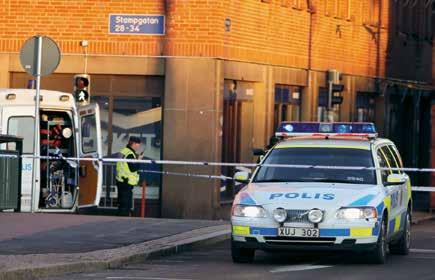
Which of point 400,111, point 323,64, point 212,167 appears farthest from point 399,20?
point 212,167

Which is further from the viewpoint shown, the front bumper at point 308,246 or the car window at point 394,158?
the car window at point 394,158

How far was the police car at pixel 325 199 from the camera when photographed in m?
15.3

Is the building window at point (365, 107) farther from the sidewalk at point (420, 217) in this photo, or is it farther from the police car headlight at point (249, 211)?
the police car headlight at point (249, 211)

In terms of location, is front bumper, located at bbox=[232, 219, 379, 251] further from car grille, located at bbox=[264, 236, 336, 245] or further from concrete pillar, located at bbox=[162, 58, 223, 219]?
concrete pillar, located at bbox=[162, 58, 223, 219]

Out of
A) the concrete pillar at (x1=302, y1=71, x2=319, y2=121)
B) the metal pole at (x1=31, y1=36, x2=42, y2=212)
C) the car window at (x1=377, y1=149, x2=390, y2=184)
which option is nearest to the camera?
the car window at (x1=377, y1=149, x2=390, y2=184)

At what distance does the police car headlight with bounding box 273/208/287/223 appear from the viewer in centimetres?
1536

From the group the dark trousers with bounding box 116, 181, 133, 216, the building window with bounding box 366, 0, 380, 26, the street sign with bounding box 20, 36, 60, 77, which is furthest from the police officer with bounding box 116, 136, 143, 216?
the building window with bounding box 366, 0, 380, 26

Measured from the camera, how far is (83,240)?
1728 centimetres

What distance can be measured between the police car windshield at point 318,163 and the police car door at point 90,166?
25.4 ft

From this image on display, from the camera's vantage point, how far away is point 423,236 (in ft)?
72.6

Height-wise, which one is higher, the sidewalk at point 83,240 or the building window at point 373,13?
the building window at point 373,13

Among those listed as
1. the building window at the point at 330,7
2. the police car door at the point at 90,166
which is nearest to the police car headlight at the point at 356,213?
the police car door at the point at 90,166

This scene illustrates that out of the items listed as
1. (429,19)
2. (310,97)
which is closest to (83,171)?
(310,97)

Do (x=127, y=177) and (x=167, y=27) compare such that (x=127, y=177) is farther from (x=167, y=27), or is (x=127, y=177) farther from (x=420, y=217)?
(x=420, y=217)
